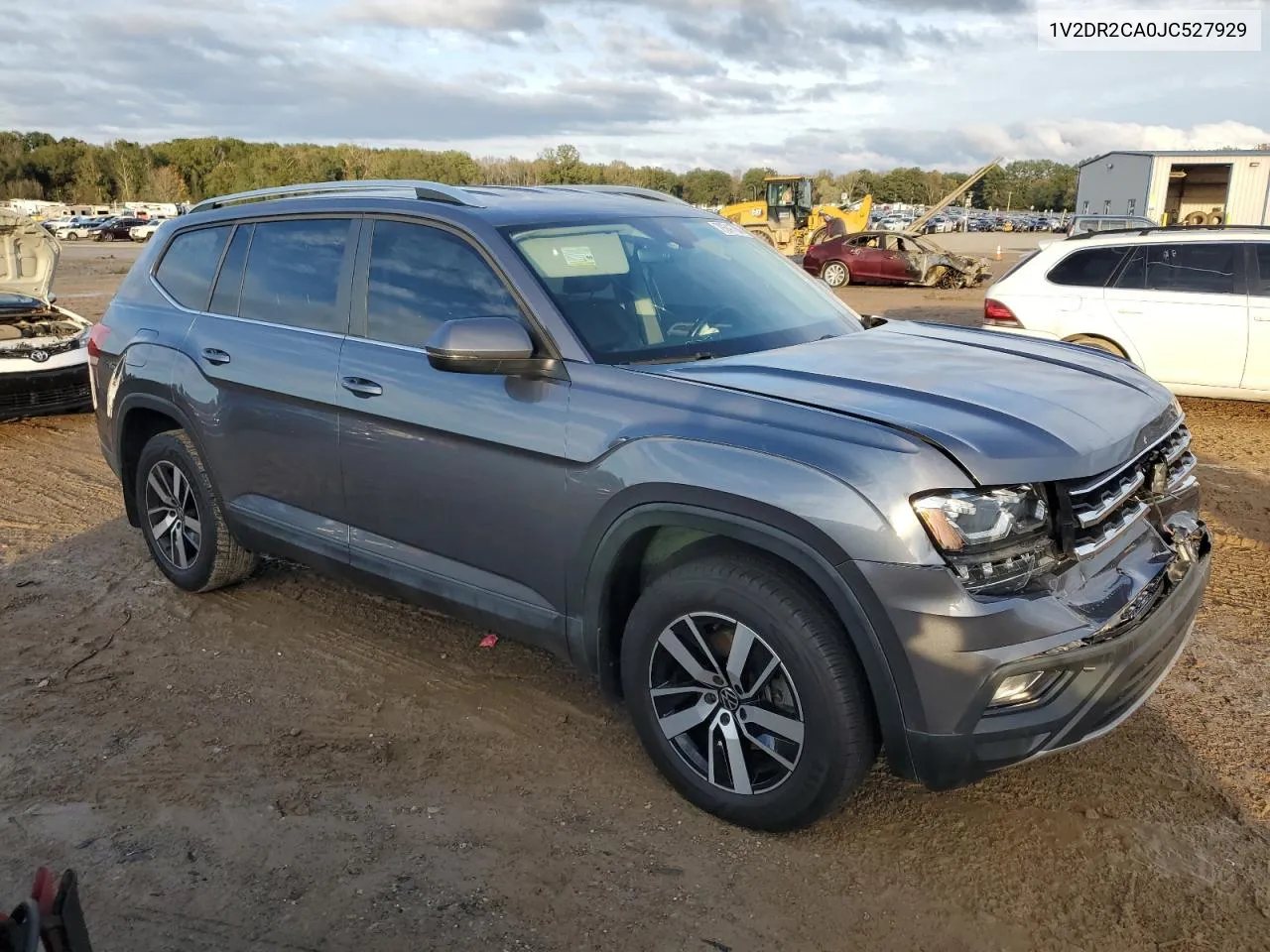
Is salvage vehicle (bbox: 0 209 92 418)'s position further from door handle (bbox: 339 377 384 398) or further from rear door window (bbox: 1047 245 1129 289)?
rear door window (bbox: 1047 245 1129 289)

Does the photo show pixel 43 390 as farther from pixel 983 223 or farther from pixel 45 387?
pixel 983 223

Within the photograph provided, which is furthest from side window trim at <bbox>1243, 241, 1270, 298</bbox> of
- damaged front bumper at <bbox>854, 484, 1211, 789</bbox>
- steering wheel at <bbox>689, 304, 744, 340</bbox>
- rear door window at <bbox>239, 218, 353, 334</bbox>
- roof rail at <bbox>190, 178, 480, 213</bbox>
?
rear door window at <bbox>239, 218, 353, 334</bbox>

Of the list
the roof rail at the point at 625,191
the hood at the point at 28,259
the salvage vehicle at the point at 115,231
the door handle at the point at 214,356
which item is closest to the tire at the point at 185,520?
the door handle at the point at 214,356

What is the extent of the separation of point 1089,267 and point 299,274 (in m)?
7.18

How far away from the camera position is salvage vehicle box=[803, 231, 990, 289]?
2319 cm

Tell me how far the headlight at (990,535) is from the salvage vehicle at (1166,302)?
20.8ft

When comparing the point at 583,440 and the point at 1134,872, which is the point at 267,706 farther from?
the point at 1134,872

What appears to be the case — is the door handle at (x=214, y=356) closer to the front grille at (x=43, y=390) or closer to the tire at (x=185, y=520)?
the tire at (x=185, y=520)

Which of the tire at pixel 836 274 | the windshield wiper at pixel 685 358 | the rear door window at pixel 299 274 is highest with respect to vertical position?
the rear door window at pixel 299 274

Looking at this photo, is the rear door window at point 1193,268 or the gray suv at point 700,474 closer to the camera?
the gray suv at point 700,474

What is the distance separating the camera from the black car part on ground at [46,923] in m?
1.60

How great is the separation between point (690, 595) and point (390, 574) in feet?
4.72

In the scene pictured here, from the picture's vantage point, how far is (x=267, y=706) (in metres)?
3.99

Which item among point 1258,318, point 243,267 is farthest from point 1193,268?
point 243,267
